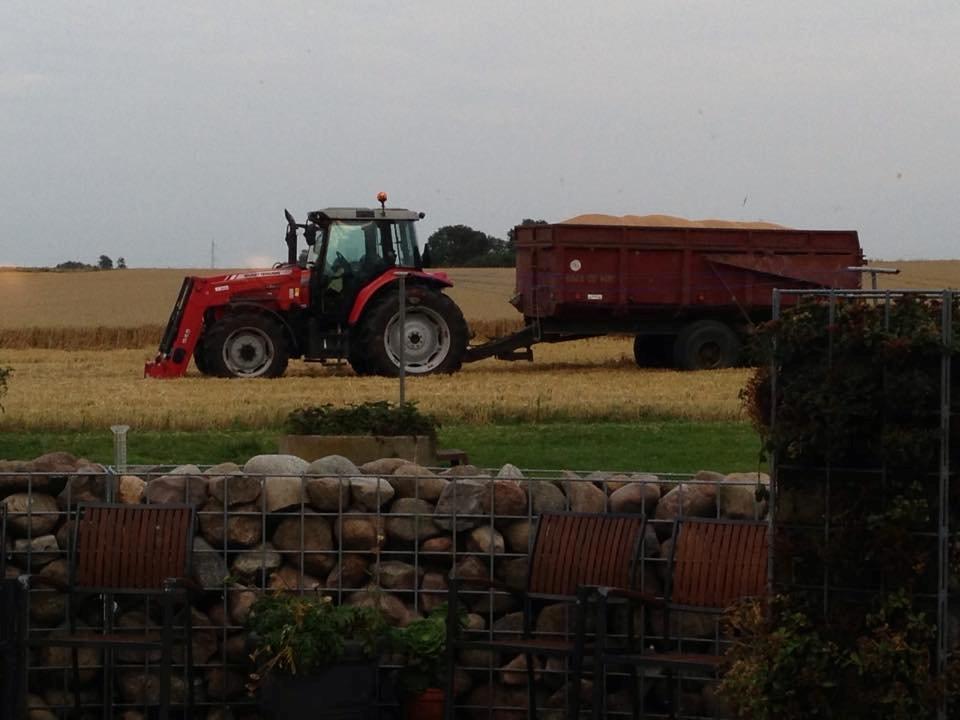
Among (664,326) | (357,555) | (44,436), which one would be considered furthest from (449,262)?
(357,555)

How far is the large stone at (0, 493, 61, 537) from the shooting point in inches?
300

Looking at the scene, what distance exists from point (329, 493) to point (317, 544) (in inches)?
8.8

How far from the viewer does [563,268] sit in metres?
26.7

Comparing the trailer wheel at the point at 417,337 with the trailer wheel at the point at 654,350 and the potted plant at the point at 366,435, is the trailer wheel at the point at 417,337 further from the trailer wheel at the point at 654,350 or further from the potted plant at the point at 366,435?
the potted plant at the point at 366,435

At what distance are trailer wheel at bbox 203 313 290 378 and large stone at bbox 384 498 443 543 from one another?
18146mm

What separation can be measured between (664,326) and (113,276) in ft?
117

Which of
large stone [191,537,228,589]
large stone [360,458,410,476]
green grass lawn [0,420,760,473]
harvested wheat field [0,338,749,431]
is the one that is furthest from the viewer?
harvested wheat field [0,338,749,431]

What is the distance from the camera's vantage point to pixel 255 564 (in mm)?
7586

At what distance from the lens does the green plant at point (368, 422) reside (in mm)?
10258

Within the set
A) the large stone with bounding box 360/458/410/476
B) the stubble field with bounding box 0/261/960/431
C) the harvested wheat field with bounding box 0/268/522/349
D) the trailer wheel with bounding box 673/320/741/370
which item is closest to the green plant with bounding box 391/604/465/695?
the large stone with bounding box 360/458/410/476

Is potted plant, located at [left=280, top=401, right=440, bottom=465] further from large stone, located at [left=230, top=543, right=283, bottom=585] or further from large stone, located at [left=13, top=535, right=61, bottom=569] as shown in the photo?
large stone, located at [left=13, top=535, right=61, bottom=569]

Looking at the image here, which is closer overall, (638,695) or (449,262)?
(638,695)

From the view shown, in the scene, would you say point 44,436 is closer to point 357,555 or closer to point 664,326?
point 357,555

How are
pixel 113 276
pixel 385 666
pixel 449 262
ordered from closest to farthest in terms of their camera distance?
1. pixel 385 666
2. pixel 113 276
3. pixel 449 262
